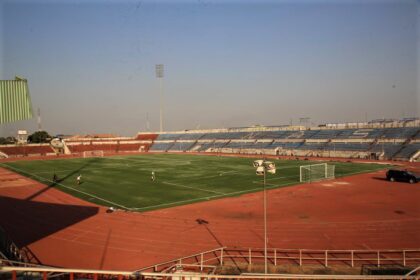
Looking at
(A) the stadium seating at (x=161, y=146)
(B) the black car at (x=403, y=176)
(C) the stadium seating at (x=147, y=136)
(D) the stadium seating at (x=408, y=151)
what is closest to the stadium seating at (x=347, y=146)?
(D) the stadium seating at (x=408, y=151)

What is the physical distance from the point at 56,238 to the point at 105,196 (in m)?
14.1

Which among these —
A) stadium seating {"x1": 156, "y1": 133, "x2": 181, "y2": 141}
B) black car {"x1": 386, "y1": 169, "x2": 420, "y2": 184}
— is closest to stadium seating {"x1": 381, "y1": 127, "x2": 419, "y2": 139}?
black car {"x1": 386, "y1": 169, "x2": 420, "y2": 184}

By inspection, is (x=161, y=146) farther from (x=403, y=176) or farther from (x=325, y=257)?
(x=325, y=257)

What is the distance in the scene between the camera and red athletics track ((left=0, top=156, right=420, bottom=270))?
19.4m

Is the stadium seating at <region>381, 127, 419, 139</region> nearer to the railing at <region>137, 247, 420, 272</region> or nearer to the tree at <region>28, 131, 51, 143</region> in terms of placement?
the railing at <region>137, 247, 420, 272</region>

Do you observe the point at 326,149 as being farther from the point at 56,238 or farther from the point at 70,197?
the point at 56,238

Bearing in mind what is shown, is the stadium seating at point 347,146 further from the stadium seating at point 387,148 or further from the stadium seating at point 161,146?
the stadium seating at point 161,146

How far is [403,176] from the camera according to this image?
1655 inches

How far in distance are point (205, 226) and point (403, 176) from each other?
99.8 feet

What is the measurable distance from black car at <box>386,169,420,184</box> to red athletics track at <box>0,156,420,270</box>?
539 cm

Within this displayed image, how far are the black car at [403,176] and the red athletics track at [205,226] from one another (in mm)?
5390

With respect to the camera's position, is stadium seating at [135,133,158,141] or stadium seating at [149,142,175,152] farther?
stadium seating at [135,133,158,141]

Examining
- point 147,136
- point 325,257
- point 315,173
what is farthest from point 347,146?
point 147,136

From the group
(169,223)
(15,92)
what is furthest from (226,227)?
(15,92)
